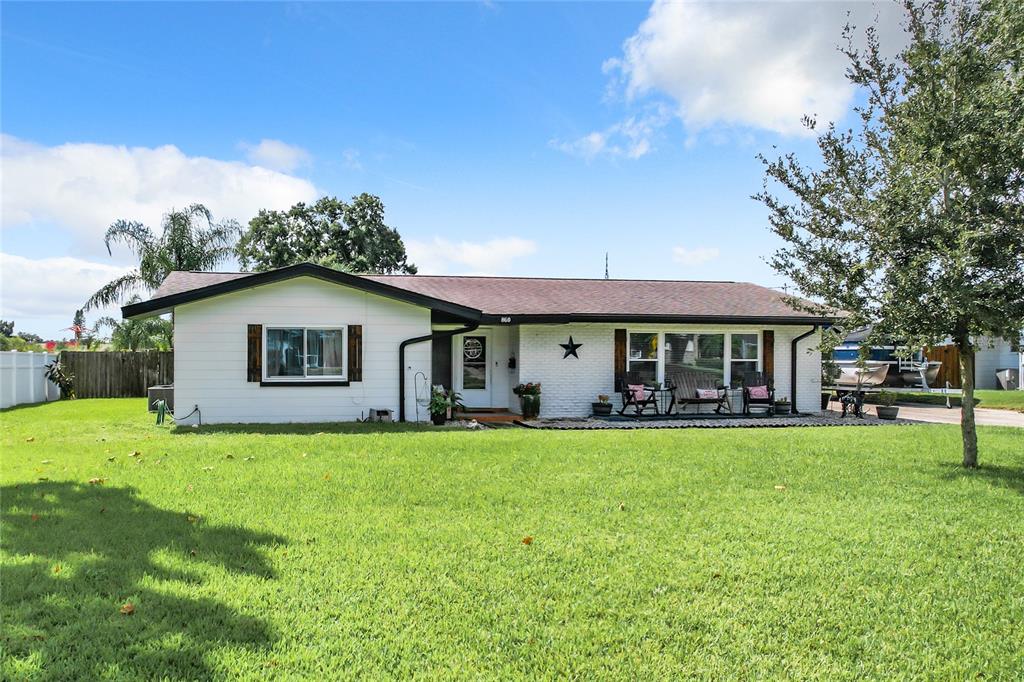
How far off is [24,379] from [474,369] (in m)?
13.0

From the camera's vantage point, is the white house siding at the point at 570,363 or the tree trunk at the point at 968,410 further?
the white house siding at the point at 570,363

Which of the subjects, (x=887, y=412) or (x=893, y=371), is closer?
(x=887, y=412)

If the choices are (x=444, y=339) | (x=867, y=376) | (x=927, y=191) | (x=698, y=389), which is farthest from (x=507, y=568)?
(x=867, y=376)

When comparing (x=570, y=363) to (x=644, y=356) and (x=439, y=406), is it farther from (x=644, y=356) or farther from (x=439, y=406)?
(x=439, y=406)

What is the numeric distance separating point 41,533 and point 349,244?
110 feet

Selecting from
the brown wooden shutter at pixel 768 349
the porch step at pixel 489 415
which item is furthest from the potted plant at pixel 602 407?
the brown wooden shutter at pixel 768 349

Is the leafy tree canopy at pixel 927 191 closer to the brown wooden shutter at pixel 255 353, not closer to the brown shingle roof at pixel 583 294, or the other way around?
the brown shingle roof at pixel 583 294

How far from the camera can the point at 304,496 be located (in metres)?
6.61

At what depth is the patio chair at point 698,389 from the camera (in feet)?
51.9

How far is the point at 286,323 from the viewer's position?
44.2ft

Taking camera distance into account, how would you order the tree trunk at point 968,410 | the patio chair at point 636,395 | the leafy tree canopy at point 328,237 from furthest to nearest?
the leafy tree canopy at point 328,237 < the patio chair at point 636,395 < the tree trunk at point 968,410

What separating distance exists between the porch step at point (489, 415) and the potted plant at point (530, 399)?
274mm

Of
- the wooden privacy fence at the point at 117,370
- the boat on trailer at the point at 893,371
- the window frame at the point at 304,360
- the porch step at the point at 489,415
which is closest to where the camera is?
the window frame at the point at 304,360

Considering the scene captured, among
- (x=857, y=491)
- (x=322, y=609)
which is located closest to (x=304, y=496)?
(x=322, y=609)
